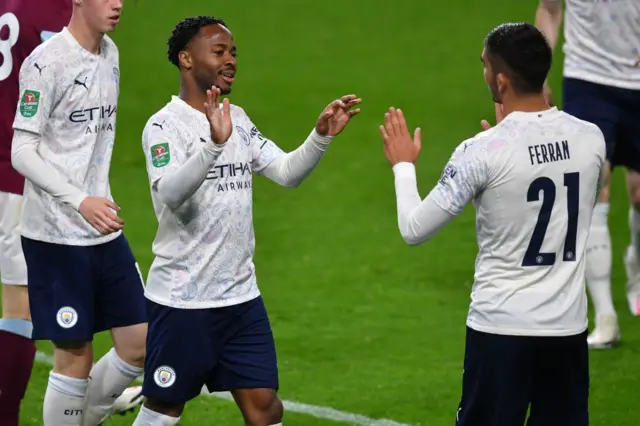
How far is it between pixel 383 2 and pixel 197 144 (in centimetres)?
1176

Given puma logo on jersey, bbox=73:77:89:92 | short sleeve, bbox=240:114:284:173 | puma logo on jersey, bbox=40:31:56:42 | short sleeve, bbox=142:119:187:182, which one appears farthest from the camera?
puma logo on jersey, bbox=40:31:56:42

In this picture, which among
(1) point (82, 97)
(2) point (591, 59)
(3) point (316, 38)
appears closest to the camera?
(1) point (82, 97)

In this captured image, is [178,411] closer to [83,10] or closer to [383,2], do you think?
[83,10]

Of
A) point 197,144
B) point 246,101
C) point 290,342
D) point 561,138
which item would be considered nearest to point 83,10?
point 197,144

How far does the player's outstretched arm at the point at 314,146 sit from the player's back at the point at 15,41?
1215mm

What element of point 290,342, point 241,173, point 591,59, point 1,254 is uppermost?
point 591,59

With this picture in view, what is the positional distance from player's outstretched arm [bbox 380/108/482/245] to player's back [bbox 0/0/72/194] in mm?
1796

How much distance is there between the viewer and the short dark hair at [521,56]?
4461mm

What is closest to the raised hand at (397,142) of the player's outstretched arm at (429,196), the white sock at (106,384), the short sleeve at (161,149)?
the player's outstretched arm at (429,196)

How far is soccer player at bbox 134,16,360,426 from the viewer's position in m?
4.92

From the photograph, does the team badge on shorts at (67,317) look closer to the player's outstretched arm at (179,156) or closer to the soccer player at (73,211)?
the soccer player at (73,211)

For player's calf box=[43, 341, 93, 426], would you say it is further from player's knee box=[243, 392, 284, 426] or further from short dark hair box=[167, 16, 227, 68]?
short dark hair box=[167, 16, 227, 68]

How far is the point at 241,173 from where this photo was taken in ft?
16.4

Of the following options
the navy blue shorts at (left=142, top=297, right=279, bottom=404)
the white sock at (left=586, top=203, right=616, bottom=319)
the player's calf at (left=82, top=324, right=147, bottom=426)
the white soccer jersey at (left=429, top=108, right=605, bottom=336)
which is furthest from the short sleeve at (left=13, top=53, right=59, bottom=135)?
the white sock at (left=586, top=203, right=616, bottom=319)
